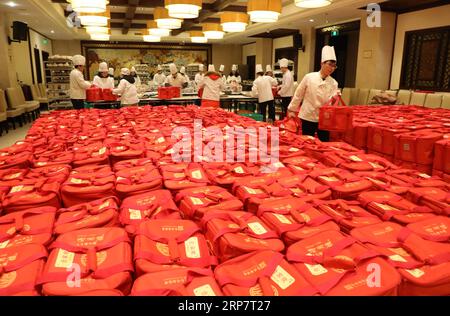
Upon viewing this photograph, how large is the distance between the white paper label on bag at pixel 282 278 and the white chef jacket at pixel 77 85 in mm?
7643

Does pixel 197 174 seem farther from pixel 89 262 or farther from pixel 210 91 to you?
pixel 210 91

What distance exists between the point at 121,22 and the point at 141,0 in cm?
530

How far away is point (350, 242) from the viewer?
1.38 meters

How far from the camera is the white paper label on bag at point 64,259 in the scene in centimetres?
121

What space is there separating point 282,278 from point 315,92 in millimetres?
3547

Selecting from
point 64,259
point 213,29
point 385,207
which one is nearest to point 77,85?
point 213,29

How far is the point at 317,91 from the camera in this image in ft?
14.3

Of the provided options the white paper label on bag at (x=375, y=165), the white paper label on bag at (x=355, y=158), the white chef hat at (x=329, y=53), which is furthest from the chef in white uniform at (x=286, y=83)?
the white paper label on bag at (x=375, y=165)

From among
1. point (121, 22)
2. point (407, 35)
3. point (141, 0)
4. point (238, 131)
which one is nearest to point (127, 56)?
point (121, 22)

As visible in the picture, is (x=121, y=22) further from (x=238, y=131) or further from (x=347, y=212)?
(x=347, y=212)

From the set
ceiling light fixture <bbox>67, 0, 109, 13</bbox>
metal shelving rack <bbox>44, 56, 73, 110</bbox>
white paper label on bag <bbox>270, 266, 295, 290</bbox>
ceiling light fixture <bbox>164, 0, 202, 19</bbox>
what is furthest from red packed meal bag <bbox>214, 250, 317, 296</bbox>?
metal shelving rack <bbox>44, 56, 73, 110</bbox>

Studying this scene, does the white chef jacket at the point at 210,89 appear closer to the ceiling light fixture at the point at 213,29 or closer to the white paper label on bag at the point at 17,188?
the ceiling light fixture at the point at 213,29

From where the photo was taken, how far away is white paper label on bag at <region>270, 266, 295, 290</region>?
116 cm

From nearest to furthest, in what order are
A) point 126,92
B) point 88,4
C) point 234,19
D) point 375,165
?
point 375,165, point 88,4, point 234,19, point 126,92
